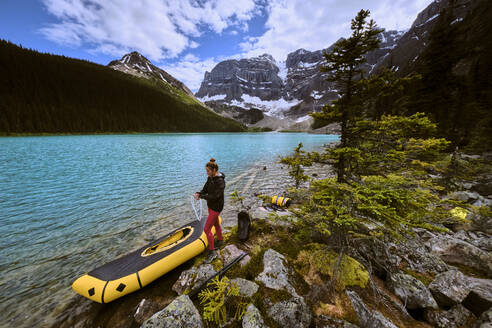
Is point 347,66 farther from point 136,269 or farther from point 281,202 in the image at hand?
point 136,269

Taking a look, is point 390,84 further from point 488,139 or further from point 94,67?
point 94,67

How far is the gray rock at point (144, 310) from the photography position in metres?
4.07

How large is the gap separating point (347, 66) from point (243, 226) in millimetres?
7290

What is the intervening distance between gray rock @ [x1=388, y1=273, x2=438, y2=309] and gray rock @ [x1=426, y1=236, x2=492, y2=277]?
246 centimetres

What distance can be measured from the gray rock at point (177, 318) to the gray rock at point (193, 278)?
4.20 ft

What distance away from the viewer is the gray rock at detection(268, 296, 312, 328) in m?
3.27

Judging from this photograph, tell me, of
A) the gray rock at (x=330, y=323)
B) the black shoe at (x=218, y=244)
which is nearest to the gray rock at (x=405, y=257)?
the gray rock at (x=330, y=323)

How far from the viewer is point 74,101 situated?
10575 centimetres

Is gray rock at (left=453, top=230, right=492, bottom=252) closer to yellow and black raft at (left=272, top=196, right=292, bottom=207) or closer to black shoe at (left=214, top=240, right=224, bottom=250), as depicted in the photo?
yellow and black raft at (left=272, top=196, right=292, bottom=207)

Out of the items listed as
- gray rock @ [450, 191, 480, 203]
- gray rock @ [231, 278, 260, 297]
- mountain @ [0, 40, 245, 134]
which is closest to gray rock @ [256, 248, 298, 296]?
gray rock @ [231, 278, 260, 297]

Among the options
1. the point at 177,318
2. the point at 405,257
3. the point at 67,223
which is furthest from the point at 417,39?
the point at 67,223

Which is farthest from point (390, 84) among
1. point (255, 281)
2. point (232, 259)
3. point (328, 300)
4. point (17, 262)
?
point (17, 262)

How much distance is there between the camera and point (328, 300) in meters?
3.68

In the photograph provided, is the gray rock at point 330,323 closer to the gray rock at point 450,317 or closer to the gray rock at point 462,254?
the gray rock at point 450,317
